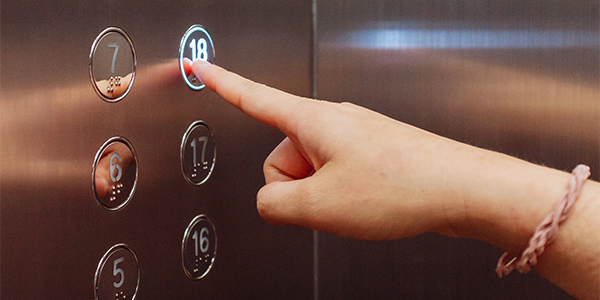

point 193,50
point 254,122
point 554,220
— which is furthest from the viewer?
point 254,122

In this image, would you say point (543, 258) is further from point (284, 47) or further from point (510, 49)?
point (284, 47)

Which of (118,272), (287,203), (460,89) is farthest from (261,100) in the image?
(460,89)

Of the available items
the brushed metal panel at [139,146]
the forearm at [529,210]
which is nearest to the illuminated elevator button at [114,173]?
the brushed metal panel at [139,146]

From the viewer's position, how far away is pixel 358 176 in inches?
17.8

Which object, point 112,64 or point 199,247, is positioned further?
point 199,247

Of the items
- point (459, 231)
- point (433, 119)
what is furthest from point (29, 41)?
point (433, 119)

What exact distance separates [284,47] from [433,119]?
261 mm

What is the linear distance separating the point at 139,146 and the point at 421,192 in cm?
27

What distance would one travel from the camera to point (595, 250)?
423 millimetres

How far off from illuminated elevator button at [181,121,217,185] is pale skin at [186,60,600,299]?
5.4 inches

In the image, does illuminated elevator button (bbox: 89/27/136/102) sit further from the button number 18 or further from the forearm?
the forearm

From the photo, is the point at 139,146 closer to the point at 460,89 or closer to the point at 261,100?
the point at 261,100

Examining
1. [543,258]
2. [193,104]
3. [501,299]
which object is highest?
[193,104]

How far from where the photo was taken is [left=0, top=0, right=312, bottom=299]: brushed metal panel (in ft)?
1.25
